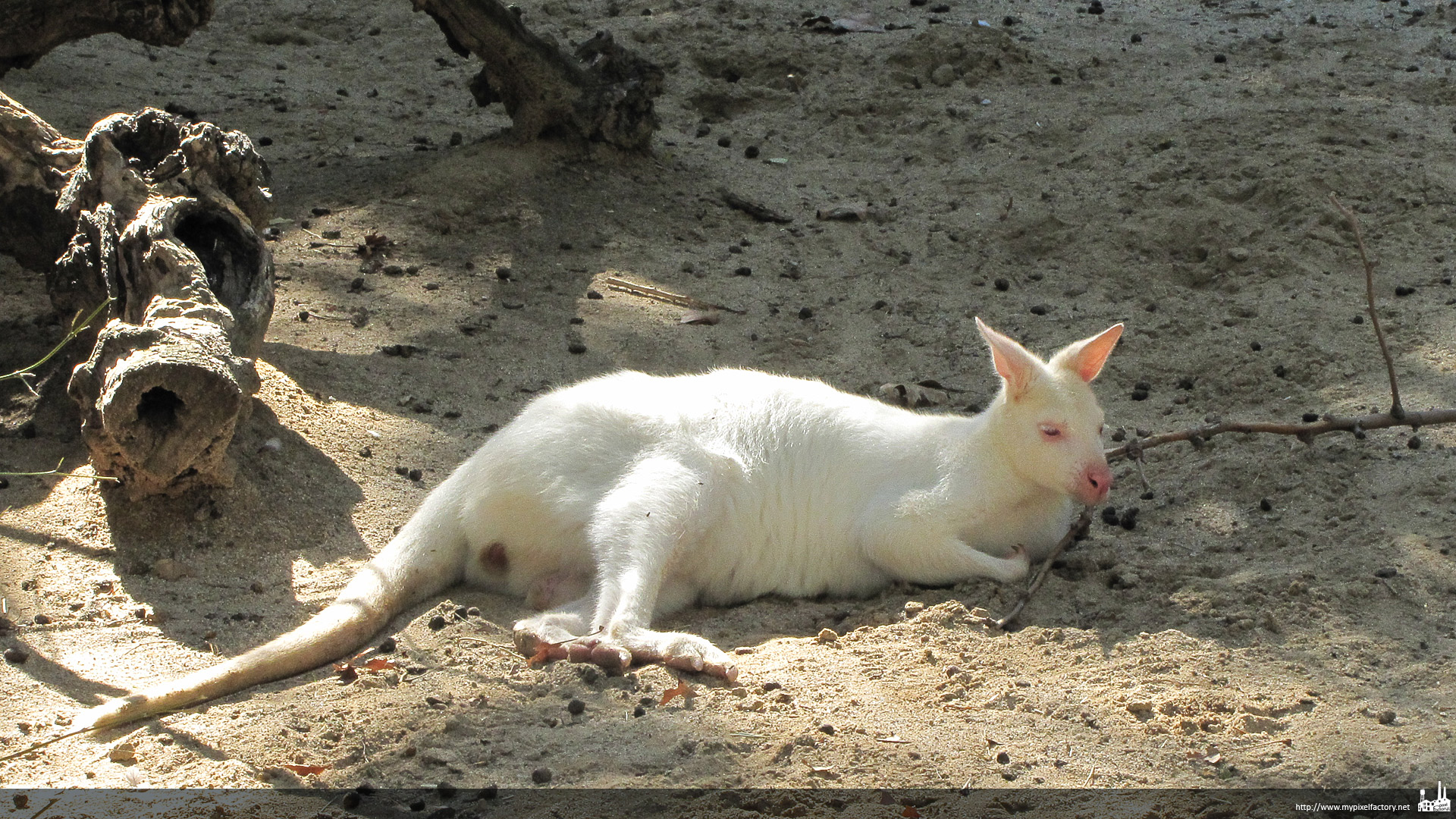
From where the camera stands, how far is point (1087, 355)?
13.9 feet

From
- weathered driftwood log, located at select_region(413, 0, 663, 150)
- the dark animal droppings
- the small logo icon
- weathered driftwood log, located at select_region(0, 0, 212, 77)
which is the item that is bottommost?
the dark animal droppings

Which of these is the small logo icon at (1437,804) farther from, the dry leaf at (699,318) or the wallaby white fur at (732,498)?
the dry leaf at (699,318)

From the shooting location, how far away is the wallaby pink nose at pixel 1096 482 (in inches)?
162

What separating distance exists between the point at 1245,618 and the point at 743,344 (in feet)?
9.82

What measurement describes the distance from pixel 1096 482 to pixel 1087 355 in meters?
0.44

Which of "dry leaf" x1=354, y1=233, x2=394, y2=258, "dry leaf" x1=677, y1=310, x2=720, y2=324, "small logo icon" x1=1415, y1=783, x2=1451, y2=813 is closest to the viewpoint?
"small logo icon" x1=1415, y1=783, x2=1451, y2=813

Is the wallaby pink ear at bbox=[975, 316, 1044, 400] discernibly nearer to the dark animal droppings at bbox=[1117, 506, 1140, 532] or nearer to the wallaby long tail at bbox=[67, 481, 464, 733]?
the dark animal droppings at bbox=[1117, 506, 1140, 532]

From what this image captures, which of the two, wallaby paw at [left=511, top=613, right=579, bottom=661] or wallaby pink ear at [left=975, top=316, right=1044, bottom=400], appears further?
wallaby pink ear at [left=975, top=316, right=1044, bottom=400]

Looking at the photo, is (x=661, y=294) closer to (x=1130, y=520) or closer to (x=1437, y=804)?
(x=1130, y=520)

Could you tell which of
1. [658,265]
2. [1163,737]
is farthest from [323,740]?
[658,265]

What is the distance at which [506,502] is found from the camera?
4.04m

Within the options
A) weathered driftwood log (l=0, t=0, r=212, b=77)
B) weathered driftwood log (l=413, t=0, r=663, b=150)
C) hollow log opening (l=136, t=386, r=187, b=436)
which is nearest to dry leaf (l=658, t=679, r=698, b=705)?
hollow log opening (l=136, t=386, r=187, b=436)

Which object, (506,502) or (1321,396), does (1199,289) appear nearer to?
(1321,396)

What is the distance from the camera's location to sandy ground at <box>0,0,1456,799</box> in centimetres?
320
